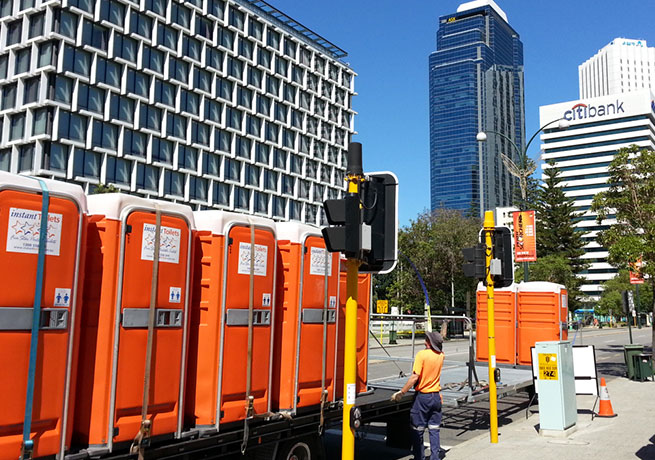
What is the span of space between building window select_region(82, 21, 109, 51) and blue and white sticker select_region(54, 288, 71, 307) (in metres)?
58.1

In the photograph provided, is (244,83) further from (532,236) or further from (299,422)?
(299,422)

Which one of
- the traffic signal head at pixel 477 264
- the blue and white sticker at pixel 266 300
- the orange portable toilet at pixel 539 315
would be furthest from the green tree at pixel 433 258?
the blue and white sticker at pixel 266 300

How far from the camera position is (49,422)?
450 centimetres

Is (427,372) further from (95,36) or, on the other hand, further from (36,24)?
(95,36)

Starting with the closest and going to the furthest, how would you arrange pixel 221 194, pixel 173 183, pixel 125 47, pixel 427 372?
pixel 427 372 → pixel 125 47 → pixel 173 183 → pixel 221 194

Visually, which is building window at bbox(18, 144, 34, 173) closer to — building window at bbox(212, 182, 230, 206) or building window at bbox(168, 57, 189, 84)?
building window at bbox(168, 57, 189, 84)

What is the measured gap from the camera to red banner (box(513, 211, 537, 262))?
65.8ft

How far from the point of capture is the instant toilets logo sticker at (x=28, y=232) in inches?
171

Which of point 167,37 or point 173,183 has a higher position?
point 167,37

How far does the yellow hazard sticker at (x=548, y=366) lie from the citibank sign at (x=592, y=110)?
155 m

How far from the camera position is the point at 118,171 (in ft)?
197

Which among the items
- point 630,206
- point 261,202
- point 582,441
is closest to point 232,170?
point 261,202

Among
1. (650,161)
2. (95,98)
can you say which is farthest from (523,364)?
(95,98)

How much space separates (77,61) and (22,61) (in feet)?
14.6
